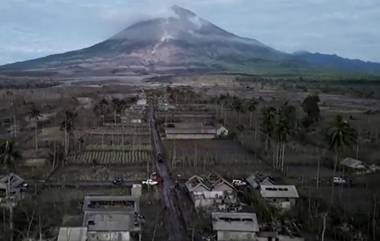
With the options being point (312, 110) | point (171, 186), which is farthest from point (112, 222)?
point (312, 110)

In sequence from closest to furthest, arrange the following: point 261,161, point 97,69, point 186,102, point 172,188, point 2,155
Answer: point 2,155 → point 172,188 → point 261,161 → point 186,102 → point 97,69

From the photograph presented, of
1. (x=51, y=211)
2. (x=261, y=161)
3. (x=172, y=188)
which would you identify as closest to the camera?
(x=51, y=211)

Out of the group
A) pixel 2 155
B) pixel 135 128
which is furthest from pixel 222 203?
pixel 135 128

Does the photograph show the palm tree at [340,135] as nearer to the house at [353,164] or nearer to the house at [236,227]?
the house at [353,164]

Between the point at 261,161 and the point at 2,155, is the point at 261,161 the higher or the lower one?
the lower one

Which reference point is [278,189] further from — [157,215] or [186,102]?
[186,102]

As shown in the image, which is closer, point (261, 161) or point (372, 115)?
point (261, 161)

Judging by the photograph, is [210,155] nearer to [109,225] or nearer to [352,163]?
[352,163]
